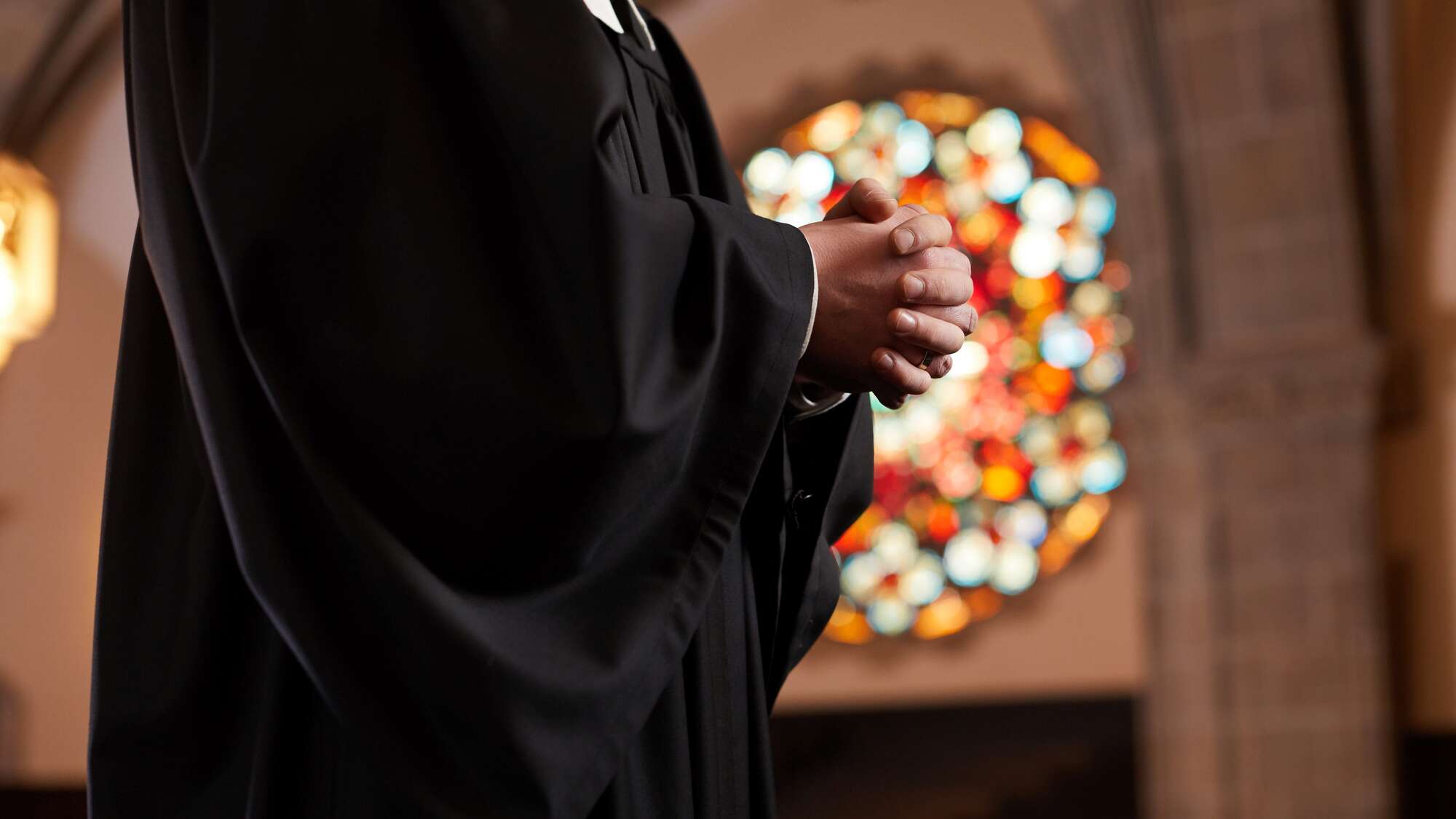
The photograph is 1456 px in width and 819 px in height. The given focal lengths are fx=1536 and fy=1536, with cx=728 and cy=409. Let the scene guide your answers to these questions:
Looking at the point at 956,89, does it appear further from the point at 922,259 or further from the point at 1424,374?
the point at 922,259

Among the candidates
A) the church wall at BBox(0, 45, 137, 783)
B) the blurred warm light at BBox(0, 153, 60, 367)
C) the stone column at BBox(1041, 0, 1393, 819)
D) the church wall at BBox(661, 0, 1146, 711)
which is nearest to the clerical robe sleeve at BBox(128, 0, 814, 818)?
the blurred warm light at BBox(0, 153, 60, 367)

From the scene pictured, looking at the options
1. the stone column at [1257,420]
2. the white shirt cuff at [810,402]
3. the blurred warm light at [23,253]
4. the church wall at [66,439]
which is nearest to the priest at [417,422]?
the white shirt cuff at [810,402]

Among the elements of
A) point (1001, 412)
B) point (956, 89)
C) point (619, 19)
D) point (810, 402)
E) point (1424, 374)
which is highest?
point (619, 19)

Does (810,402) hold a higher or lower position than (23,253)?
higher

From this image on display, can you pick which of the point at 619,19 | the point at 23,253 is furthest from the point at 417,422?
the point at 23,253

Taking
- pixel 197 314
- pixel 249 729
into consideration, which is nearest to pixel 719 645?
pixel 249 729

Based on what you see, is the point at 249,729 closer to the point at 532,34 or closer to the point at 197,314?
the point at 197,314

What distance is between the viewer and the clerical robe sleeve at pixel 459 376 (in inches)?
38.3

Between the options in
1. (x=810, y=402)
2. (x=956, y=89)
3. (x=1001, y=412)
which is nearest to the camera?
(x=810, y=402)

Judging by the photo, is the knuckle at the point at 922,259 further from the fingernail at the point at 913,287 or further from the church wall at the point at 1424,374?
the church wall at the point at 1424,374

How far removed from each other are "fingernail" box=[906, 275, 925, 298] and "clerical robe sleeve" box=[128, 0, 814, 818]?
0.37 feet

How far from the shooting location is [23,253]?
4.79 metres

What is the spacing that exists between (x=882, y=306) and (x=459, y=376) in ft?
1.08

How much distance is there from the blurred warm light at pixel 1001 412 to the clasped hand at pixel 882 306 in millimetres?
7150
